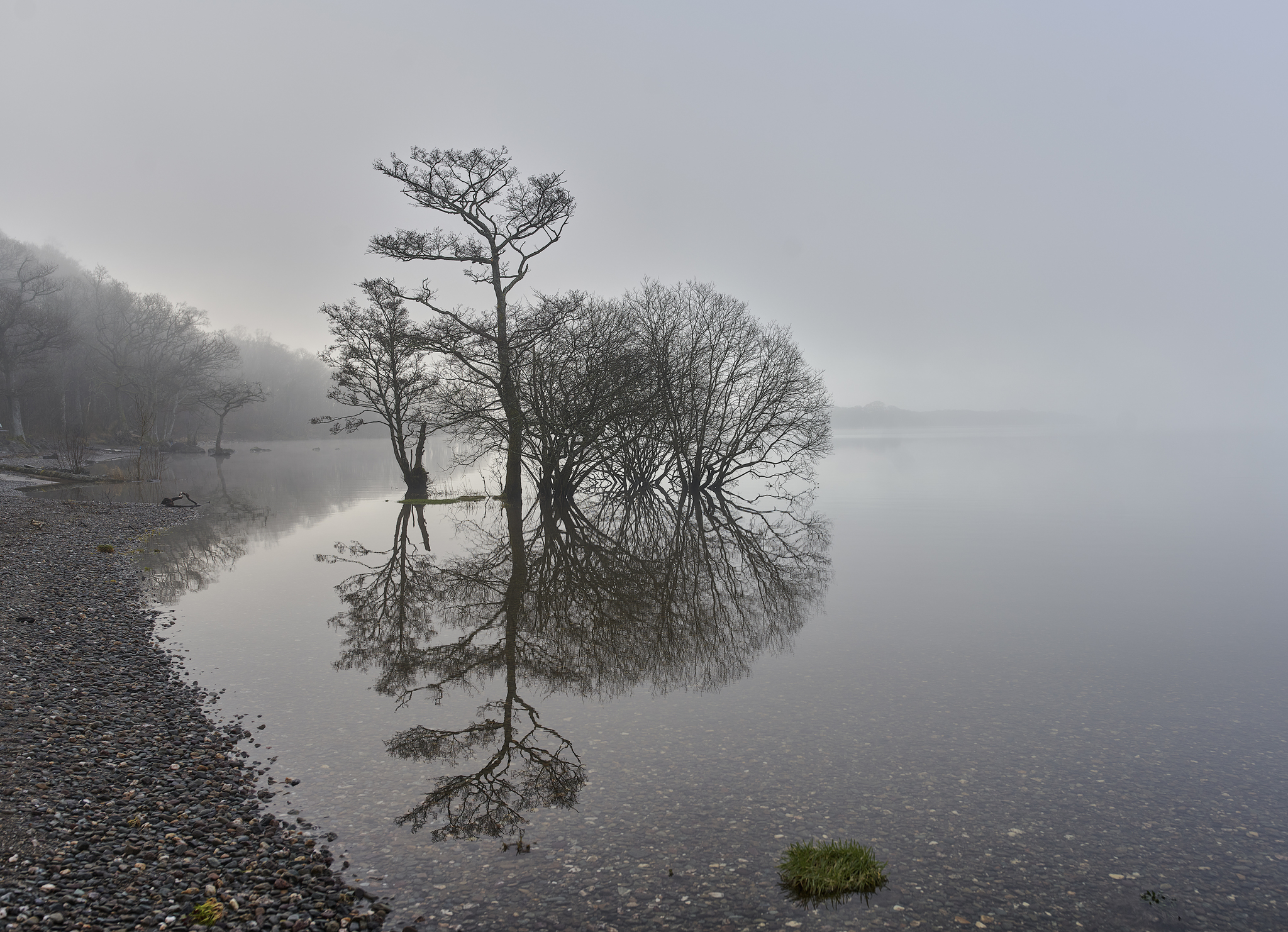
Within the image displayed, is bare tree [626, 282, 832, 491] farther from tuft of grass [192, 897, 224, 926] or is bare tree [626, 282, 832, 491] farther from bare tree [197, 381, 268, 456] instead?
bare tree [197, 381, 268, 456]

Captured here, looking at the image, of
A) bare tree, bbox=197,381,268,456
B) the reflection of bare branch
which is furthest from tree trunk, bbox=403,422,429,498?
bare tree, bbox=197,381,268,456

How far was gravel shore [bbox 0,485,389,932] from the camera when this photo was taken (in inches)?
203

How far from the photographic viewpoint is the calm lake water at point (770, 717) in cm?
596

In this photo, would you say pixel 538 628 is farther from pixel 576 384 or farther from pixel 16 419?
pixel 16 419

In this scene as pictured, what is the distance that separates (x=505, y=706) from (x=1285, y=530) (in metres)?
31.2

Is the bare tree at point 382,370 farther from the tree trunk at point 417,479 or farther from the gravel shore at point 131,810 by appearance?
the gravel shore at point 131,810

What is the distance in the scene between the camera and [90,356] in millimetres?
83438

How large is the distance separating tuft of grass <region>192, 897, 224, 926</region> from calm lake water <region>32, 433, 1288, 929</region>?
100 cm

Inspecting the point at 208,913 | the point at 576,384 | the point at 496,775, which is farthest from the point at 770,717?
the point at 576,384

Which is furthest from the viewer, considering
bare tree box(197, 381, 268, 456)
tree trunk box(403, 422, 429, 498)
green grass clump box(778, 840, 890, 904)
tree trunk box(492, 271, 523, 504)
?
bare tree box(197, 381, 268, 456)

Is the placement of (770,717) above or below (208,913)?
below

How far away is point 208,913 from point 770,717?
21.0 feet

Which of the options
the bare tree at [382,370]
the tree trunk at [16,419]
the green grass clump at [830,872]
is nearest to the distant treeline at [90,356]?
the tree trunk at [16,419]

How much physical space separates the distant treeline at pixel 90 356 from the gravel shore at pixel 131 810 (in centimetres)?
6305
